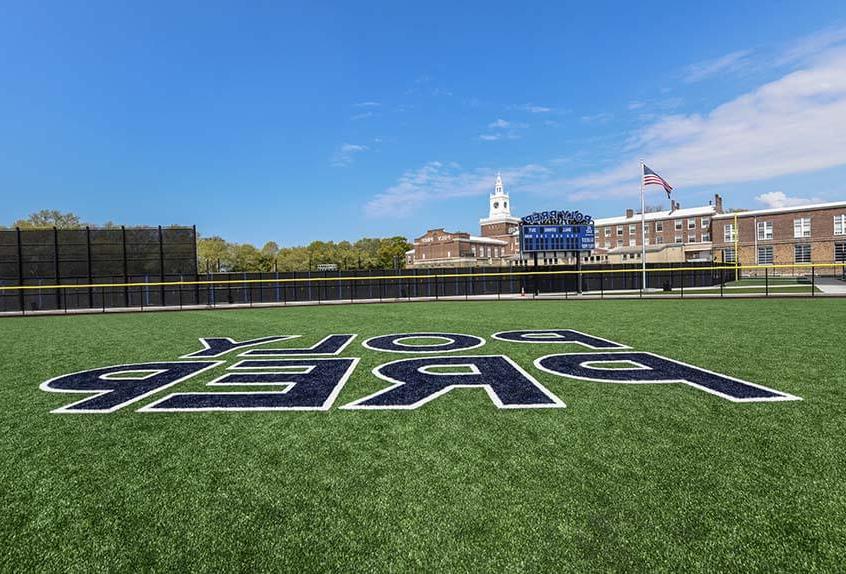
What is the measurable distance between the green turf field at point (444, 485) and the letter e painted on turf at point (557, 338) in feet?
10.5

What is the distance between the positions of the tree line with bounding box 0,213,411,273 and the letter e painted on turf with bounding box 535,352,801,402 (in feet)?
222

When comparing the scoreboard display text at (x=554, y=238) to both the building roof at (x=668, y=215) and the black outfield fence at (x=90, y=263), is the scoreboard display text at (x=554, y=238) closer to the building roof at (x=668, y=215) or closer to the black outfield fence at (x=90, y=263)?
the black outfield fence at (x=90, y=263)

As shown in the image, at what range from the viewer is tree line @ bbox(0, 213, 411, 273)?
75312 millimetres

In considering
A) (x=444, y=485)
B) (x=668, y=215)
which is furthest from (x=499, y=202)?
(x=444, y=485)

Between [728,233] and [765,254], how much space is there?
527cm

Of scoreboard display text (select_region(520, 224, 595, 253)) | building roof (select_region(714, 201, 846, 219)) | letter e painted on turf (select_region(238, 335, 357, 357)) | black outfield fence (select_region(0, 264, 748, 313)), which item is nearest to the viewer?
letter e painted on turf (select_region(238, 335, 357, 357))

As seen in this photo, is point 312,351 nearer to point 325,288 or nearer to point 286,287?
point 325,288

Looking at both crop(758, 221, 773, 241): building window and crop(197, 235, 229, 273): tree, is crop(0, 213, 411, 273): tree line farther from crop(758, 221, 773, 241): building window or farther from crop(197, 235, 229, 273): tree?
crop(758, 221, 773, 241): building window

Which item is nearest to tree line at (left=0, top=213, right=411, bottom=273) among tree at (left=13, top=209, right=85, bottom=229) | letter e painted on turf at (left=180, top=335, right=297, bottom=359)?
tree at (left=13, top=209, right=85, bottom=229)

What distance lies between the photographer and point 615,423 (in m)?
4.36

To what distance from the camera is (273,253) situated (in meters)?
107

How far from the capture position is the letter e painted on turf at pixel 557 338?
886 cm

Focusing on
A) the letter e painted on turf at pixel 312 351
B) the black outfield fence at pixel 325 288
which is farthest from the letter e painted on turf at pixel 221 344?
the black outfield fence at pixel 325 288

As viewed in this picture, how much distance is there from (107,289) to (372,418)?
28809mm
